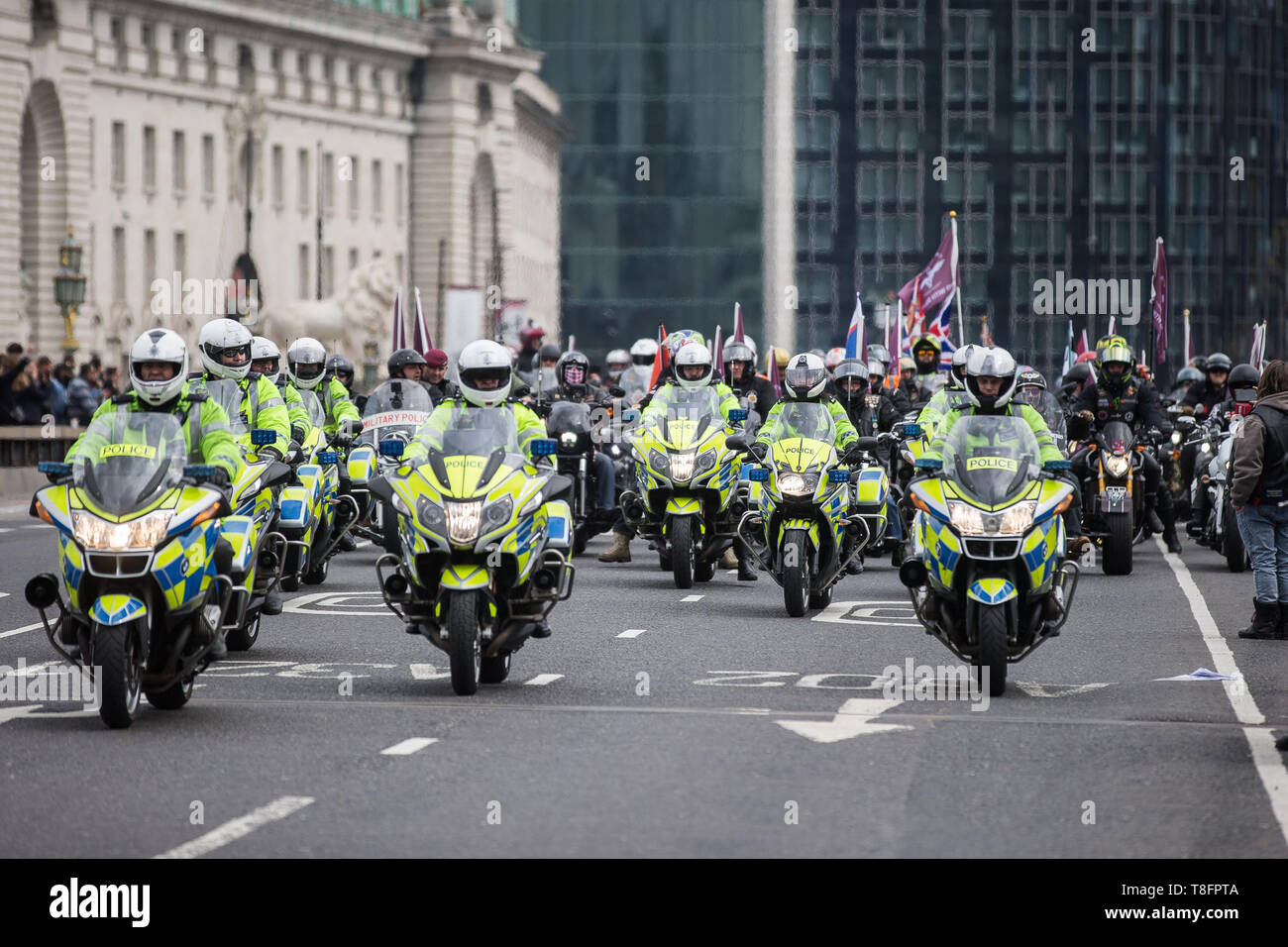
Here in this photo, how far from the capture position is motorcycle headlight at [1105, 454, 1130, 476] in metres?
21.5

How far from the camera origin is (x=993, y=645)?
498 inches

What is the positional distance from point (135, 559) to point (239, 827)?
99.2 inches

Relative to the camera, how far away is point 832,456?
17.8m

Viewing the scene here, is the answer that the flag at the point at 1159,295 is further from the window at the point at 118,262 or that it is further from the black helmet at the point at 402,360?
the window at the point at 118,262

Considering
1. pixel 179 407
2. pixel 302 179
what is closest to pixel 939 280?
pixel 179 407

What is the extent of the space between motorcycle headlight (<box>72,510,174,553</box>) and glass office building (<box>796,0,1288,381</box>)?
11090 centimetres

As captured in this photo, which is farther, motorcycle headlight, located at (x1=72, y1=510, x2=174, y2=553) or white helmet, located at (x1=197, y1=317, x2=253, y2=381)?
white helmet, located at (x1=197, y1=317, x2=253, y2=381)

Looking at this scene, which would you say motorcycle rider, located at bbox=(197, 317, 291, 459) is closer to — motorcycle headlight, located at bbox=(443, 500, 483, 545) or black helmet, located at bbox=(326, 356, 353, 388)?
motorcycle headlight, located at bbox=(443, 500, 483, 545)

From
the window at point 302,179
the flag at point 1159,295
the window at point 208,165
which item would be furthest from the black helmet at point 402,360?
the window at point 302,179

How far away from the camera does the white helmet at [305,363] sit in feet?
66.9

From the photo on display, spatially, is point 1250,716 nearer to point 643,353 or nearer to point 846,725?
point 846,725

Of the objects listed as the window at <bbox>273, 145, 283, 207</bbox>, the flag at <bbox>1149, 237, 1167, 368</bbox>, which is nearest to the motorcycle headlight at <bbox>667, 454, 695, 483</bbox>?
the flag at <bbox>1149, 237, 1167, 368</bbox>
